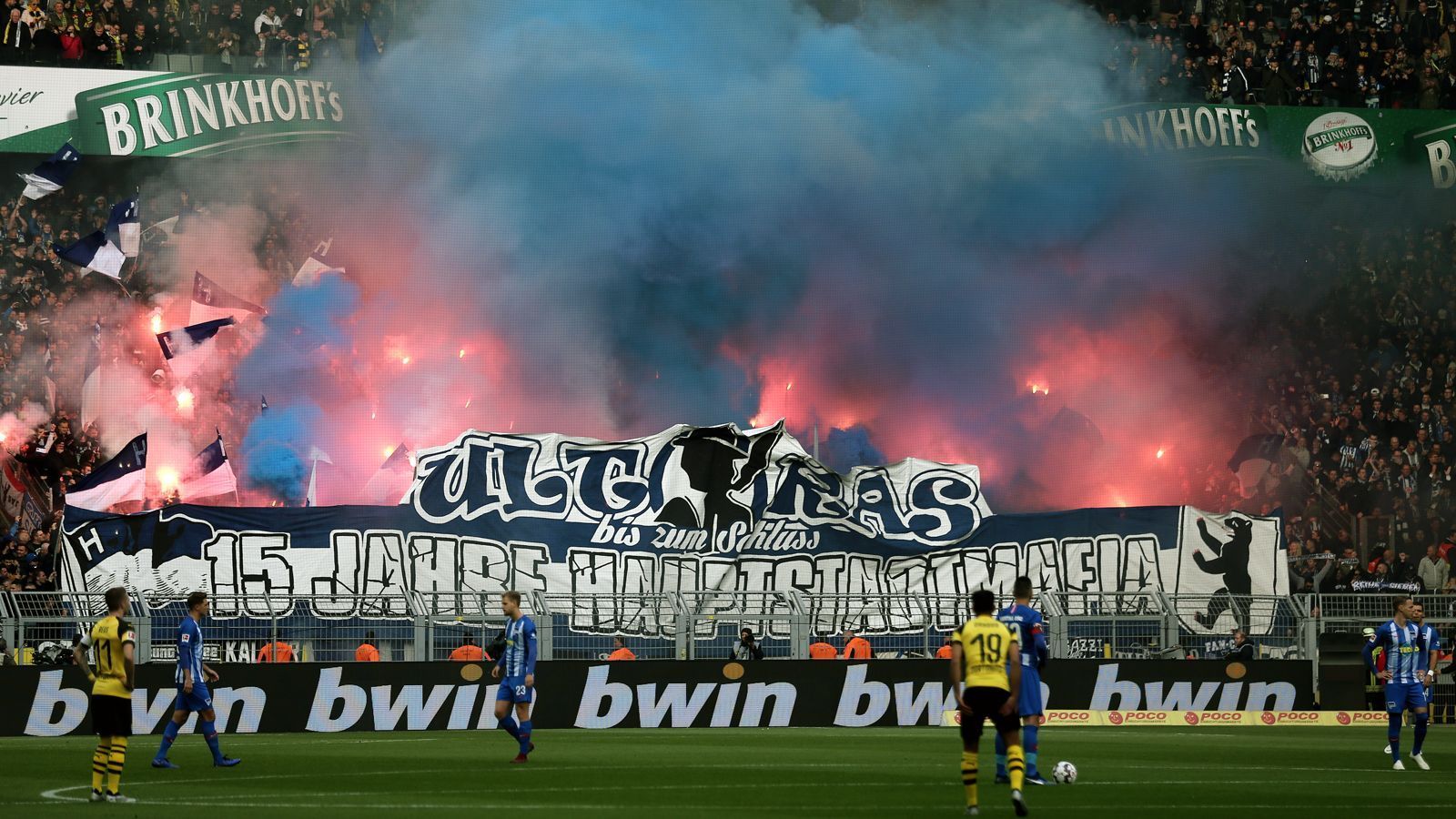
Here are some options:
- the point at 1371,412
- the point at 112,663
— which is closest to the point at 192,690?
the point at 112,663

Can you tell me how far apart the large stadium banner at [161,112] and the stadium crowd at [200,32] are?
1.42 ft

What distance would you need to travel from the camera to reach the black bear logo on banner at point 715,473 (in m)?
27.9

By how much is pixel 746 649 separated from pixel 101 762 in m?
12.3

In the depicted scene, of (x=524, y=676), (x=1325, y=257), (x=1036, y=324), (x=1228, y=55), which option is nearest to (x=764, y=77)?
(x=1036, y=324)

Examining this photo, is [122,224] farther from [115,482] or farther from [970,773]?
[970,773]

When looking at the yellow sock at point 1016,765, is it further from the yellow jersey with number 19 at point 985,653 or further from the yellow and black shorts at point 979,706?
the yellow jersey with number 19 at point 985,653

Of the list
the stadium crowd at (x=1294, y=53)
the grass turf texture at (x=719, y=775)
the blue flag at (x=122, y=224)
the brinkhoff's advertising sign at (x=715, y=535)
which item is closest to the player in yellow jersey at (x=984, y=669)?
the grass turf texture at (x=719, y=775)

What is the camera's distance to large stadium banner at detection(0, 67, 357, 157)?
36.2m

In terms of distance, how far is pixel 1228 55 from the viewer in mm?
41625

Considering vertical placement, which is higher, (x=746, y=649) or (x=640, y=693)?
(x=746, y=649)

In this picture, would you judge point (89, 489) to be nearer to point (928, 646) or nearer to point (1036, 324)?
point (928, 646)

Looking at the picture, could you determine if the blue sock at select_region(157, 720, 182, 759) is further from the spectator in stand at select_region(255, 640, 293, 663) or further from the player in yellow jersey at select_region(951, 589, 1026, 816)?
the player in yellow jersey at select_region(951, 589, 1026, 816)

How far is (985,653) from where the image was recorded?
1311 cm

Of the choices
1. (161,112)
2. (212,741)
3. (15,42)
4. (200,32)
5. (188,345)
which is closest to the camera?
(212,741)
